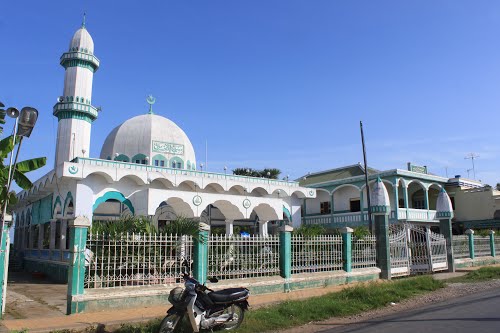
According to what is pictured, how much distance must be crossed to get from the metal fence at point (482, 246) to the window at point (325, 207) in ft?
34.8

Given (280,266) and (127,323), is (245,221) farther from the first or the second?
(127,323)

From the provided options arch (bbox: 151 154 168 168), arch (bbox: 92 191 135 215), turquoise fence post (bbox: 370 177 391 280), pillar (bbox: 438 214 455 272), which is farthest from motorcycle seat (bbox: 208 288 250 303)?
arch (bbox: 151 154 168 168)

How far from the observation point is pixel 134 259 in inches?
378

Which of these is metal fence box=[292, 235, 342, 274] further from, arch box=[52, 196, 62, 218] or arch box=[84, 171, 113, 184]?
arch box=[52, 196, 62, 218]

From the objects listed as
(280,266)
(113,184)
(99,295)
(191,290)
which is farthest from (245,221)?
(191,290)

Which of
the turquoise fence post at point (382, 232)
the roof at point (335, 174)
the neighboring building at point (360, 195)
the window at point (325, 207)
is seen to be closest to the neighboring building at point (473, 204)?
the neighboring building at point (360, 195)

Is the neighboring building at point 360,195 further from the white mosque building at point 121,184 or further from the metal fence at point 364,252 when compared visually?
the metal fence at point 364,252

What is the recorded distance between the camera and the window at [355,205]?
28.3 meters

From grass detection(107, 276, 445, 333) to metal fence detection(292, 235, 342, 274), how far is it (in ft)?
6.79

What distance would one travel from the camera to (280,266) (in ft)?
39.0

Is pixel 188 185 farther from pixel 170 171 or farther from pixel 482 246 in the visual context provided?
pixel 482 246

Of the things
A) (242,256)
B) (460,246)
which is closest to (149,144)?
(242,256)

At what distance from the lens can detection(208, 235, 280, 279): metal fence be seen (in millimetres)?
10695

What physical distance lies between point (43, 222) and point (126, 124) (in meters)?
7.32
